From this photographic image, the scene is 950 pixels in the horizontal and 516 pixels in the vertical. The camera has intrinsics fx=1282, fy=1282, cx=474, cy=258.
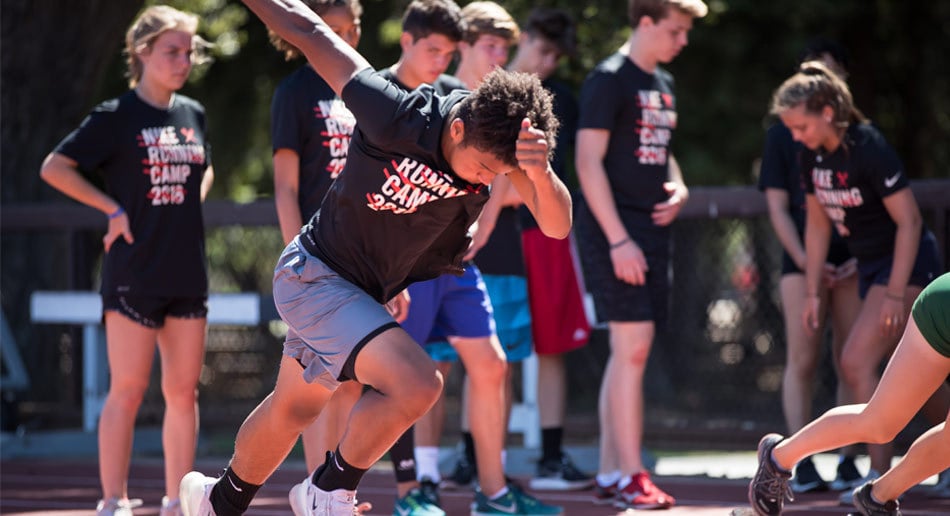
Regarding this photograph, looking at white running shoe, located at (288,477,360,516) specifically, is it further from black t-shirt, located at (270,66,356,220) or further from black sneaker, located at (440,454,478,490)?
black sneaker, located at (440,454,478,490)

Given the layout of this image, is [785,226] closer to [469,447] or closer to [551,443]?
[551,443]

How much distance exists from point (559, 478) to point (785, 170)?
2133 millimetres

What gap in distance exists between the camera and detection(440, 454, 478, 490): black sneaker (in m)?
7.38

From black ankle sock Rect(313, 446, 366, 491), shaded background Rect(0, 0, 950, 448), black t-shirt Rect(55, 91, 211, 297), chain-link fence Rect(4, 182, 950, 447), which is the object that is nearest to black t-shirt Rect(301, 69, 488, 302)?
black ankle sock Rect(313, 446, 366, 491)

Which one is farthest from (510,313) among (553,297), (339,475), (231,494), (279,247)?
(279,247)

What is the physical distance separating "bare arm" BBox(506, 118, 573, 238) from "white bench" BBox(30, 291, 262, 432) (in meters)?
5.06

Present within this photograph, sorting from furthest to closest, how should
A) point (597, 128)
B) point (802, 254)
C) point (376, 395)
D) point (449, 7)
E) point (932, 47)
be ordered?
point (932, 47)
point (802, 254)
point (597, 128)
point (449, 7)
point (376, 395)

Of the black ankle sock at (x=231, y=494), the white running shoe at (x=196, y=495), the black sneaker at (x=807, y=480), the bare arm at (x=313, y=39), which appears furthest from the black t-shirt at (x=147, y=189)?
the black sneaker at (x=807, y=480)

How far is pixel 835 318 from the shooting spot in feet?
23.2

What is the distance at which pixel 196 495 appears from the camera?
5.00m

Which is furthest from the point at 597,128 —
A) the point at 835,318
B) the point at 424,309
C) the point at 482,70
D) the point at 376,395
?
the point at 376,395

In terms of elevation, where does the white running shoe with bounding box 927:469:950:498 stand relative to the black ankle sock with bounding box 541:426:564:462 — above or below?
below

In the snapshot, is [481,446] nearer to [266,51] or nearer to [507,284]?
[507,284]

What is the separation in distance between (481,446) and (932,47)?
10334mm
